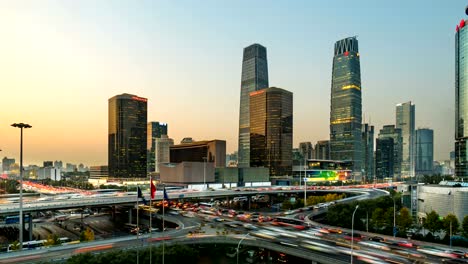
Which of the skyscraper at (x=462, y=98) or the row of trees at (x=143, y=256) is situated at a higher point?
the skyscraper at (x=462, y=98)

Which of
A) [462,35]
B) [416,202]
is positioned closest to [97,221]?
[416,202]

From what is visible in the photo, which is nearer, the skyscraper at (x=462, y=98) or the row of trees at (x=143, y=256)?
the row of trees at (x=143, y=256)

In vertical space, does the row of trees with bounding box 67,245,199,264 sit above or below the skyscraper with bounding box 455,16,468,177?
below

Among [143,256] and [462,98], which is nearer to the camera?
[143,256]

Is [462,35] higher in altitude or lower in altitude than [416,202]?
higher

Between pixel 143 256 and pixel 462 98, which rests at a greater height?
pixel 462 98

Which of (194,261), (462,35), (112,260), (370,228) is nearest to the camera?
(112,260)

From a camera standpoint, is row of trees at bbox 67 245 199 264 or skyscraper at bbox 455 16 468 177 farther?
skyscraper at bbox 455 16 468 177

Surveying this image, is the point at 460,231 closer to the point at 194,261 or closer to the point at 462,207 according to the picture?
the point at 462,207
